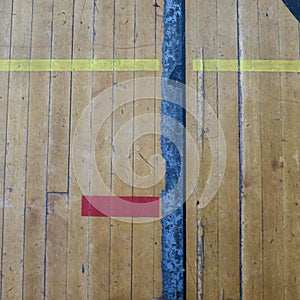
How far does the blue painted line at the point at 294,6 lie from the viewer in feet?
8.82

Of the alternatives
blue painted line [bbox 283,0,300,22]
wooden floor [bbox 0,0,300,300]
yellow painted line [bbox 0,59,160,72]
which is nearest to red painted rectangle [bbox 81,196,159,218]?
wooden floor [bbox 0,0,300,300]

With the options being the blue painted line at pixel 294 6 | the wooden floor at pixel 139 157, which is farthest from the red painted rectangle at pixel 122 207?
the blue painted line at pixel 294 6

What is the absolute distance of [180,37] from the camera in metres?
2.67

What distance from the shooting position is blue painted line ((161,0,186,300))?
2.55 meters

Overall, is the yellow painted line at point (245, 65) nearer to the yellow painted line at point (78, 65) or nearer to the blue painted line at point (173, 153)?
the blue painted line at point (173, 153)

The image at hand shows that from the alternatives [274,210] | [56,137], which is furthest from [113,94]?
[274,210]

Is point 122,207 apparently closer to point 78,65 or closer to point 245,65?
point 78,65

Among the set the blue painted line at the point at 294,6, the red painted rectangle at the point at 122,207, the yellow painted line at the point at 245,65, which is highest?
the blue painted line at the point at 294,6

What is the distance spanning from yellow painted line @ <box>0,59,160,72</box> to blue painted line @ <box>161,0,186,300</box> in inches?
6.0

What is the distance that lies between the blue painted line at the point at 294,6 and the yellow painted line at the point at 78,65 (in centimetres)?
110

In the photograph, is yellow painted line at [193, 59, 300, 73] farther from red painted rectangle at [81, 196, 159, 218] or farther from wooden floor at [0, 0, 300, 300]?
red painted rectangle at [81, 196, 159, 218]

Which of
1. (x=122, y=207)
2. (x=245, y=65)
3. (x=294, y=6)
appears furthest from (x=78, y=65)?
(x=294, y=6)

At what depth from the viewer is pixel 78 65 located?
2678 mm

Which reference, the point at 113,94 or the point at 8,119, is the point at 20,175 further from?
the point at 113,94
